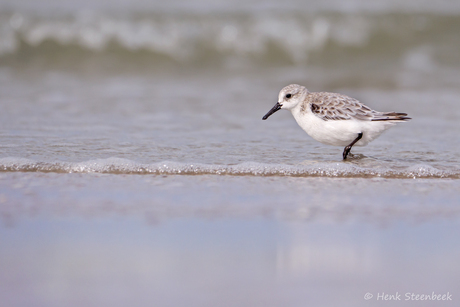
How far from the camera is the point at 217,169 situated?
12.5 feet

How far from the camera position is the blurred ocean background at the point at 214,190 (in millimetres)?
2256

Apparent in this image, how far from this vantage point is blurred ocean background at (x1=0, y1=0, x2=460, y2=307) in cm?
226

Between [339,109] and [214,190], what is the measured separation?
1345 mm

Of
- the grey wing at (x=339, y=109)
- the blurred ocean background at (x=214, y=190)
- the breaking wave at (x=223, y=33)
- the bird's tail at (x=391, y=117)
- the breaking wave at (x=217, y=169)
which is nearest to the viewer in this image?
the blurred ocean background at (x=214, y=190)

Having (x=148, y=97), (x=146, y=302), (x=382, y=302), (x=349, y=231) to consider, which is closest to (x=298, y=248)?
(x=349, y=231)

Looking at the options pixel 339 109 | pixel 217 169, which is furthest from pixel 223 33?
pixel 217 169

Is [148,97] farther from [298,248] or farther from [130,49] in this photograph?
[298,248]

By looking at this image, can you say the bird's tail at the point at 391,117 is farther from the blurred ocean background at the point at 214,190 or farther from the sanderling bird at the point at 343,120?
the blurred ocean background at the point at 214,190

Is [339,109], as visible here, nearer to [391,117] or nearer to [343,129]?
[343,129]

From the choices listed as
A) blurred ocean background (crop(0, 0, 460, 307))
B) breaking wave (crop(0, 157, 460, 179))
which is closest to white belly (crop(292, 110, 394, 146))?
blurred ocean background (crop(0, 0, 460, 307))

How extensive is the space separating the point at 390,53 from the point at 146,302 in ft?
28.4

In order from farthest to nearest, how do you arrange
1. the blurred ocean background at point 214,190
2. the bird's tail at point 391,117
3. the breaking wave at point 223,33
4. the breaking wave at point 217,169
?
the breaking wave at point 223,33
the bird's tail at point 391,117
the breaking wave at point 217,169
the blurred ocean background at point 214,190

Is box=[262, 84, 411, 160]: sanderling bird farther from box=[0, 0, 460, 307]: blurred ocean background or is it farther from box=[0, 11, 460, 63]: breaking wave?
box=[0, 11, 460, 63]: breaking wave

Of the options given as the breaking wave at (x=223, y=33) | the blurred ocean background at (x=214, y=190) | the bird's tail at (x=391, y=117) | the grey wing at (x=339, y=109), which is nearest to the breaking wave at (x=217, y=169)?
the blurred ocean background at (x=214, y=190)
